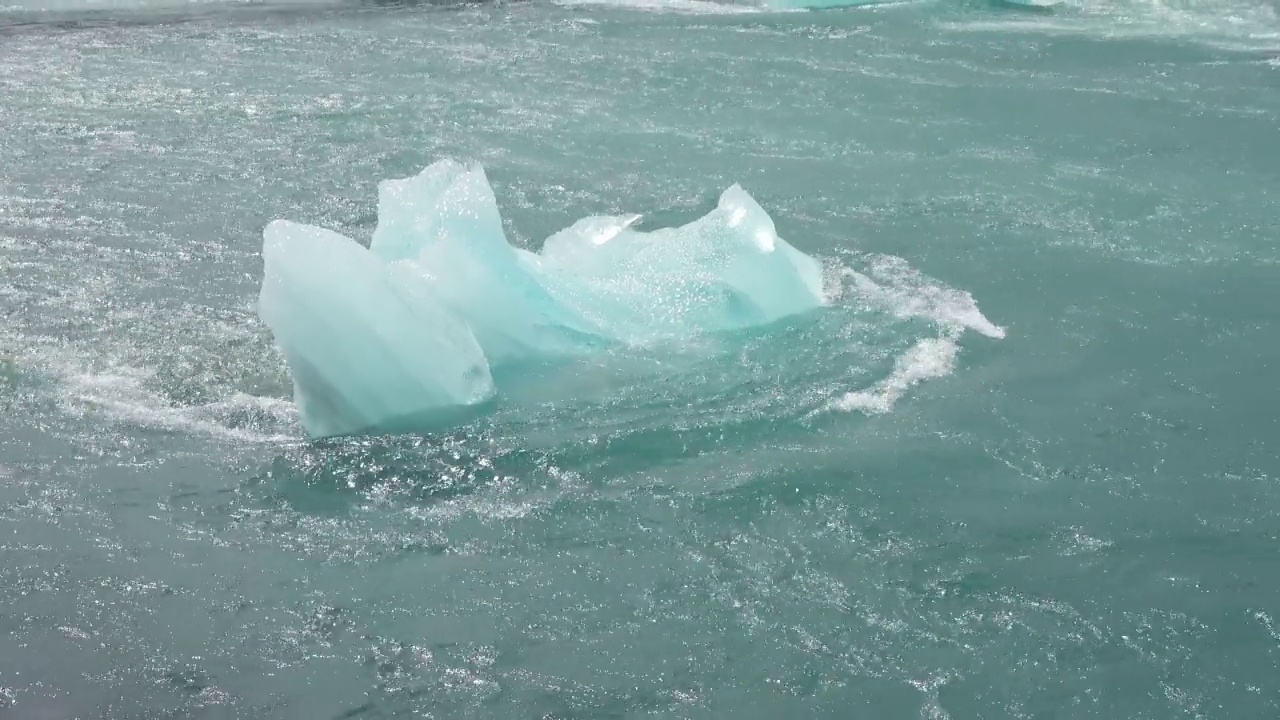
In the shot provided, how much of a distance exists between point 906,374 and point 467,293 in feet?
7.75

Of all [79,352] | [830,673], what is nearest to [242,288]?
[79,352]

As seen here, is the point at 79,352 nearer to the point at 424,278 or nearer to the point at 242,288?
the point at 242,288

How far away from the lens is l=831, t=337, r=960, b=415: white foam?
6.50 metres

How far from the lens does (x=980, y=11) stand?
1486 cm

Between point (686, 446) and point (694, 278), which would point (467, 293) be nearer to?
point (694, 278)

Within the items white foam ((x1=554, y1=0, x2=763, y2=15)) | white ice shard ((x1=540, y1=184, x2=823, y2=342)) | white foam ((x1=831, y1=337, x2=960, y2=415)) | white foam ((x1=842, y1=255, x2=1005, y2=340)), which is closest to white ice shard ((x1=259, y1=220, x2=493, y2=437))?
white ice shard ((x1=540, y1=184, x2=823, y2=342))

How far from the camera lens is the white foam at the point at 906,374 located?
650 centimetres

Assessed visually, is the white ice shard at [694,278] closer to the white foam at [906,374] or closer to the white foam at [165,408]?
the white foam at [906,374]

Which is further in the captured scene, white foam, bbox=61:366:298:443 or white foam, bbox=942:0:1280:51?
white foam, bbox=942:0:1280:51

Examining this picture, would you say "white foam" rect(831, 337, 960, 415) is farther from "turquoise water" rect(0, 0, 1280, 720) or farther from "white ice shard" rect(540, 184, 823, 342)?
"white ice shard" rect(540, 184, 823, 342)

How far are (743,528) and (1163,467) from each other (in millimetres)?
2134

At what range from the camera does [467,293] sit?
6.84 m

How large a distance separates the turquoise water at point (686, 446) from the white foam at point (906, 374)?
0.10 feet

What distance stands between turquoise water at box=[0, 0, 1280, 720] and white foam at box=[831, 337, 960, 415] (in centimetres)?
3
